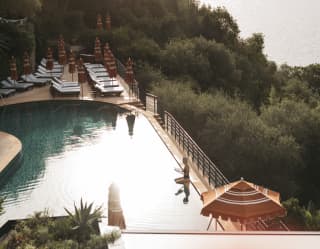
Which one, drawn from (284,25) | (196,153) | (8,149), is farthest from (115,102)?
(284,25)

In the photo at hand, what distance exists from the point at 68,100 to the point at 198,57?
15.3 meters

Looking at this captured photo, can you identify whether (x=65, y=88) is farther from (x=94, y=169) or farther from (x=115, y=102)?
(x=94, y=169)

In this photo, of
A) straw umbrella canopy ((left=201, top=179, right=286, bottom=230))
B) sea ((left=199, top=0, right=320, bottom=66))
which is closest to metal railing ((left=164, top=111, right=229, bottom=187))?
straw umbrella canopy ((left=201, top=179, right=286, bottom=230))

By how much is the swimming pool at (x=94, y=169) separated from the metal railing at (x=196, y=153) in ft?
2.07

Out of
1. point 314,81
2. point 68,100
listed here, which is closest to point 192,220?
point 68,100

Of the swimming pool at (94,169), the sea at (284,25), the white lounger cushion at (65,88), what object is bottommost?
the swimming pool at (94,169)

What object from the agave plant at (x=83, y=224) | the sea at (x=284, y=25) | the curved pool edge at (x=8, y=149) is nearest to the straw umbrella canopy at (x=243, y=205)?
the agave plant at (x=83, y=224)

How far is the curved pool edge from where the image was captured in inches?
561

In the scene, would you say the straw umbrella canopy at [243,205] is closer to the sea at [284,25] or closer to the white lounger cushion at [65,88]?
the white lounger cushion at [65,88]

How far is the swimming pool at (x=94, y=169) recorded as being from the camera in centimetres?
1173

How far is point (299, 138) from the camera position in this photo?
2484 cm

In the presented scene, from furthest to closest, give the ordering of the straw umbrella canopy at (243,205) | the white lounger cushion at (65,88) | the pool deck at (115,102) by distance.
→ the white lounger cushion at (65,88)
the pool deck at (115,102)
the straw umbrella canopy at (243,205)

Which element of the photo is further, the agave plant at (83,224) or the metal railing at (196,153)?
the metal railing at (196,153)

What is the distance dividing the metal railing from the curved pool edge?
4956mm
